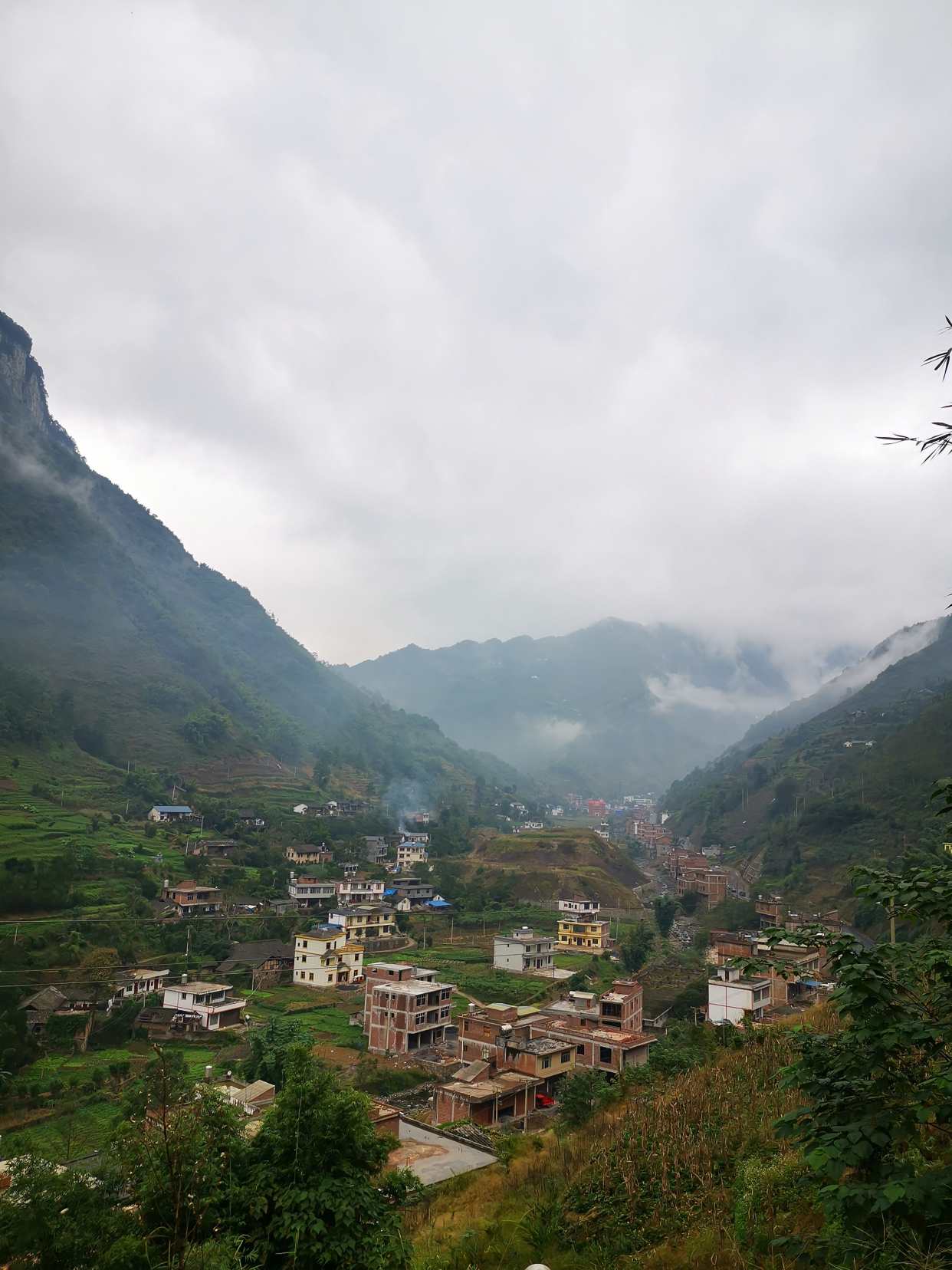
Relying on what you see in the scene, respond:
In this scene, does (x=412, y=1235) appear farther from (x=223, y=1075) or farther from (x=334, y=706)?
(x=334, y=706)

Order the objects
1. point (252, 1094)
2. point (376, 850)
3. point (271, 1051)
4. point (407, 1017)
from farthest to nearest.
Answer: point (376, 850), point (407, 1017), point (271, 1051), point (252, 1094)

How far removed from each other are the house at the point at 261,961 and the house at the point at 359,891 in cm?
1125

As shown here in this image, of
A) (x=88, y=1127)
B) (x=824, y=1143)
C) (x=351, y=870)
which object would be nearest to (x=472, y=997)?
(x=88, y=1127)

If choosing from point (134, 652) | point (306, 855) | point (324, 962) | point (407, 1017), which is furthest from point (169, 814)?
point (134, 652)

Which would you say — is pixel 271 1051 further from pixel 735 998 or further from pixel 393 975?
pixel 735 998

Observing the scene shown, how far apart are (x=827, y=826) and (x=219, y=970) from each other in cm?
5150

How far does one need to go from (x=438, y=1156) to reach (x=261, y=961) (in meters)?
23.3

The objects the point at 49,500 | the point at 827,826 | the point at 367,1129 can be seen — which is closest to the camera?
the point at 367,1129

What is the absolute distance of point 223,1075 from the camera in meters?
23.0

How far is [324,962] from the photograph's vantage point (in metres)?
37.6

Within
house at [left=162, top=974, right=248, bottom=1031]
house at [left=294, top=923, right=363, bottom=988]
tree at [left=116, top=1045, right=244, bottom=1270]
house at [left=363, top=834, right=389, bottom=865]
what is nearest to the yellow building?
house at [left=294, top=923, right=363, bottom=988]

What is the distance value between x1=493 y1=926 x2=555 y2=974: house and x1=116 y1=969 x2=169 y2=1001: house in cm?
1807

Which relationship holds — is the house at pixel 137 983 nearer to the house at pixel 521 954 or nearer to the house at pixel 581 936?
the house at pixel 521 954

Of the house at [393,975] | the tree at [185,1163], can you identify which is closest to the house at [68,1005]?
the house at [393,975]
